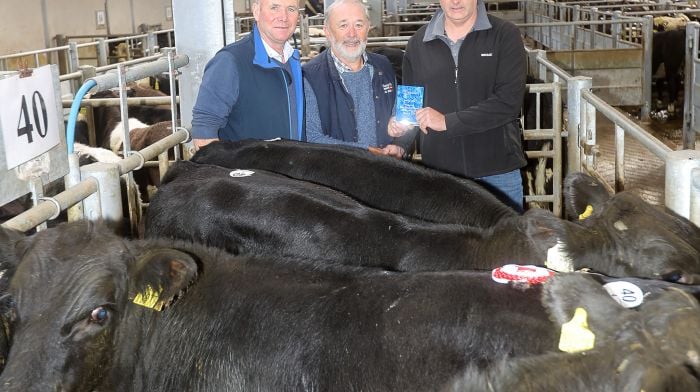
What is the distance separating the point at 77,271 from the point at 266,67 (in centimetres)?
199

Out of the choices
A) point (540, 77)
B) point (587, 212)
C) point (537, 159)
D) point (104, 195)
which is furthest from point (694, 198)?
point (540, 77)

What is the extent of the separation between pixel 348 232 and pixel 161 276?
3.49 feet

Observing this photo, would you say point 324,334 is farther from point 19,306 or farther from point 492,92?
point 492,92

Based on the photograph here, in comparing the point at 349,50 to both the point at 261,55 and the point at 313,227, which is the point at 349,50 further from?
the point at 313,227

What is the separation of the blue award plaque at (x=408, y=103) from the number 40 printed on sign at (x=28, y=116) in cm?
156

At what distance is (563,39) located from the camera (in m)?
16.0

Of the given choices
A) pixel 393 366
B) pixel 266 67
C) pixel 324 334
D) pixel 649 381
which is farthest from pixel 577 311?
pixel 266 67

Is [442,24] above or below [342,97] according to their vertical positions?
above

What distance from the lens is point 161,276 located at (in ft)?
7.48

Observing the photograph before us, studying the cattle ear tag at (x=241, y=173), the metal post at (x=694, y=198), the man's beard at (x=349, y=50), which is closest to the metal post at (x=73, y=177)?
the cattle ear tag at (x=241, y=173)

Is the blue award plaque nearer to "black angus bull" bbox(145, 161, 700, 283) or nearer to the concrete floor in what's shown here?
"black angus bull" bbox(145, 161, 700, 283)

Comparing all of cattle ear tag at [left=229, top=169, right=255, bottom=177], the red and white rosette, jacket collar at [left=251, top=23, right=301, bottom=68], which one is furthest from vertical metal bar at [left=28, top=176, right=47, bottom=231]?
the red and white rosette

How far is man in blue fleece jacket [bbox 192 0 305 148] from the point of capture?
4008 mm

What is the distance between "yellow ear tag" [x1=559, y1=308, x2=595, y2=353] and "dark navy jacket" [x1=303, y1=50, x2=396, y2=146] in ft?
8.49
